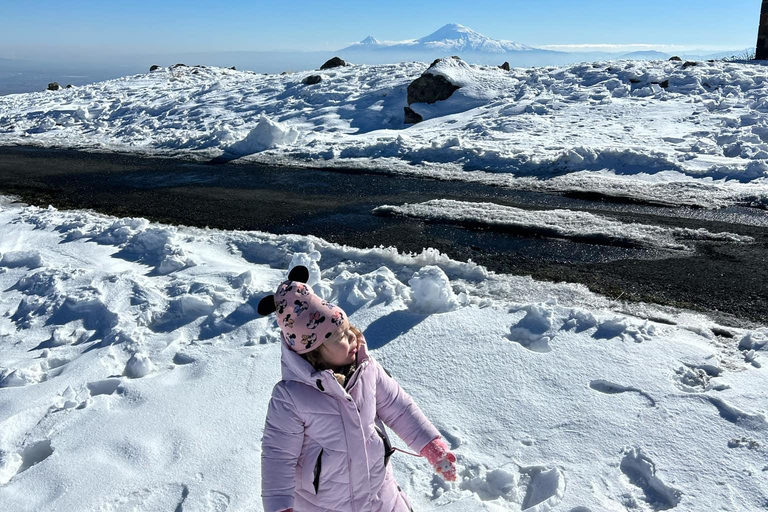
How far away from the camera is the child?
7.14 feet

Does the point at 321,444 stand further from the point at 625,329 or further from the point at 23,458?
the point at 625,329

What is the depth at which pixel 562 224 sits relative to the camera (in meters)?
8.12

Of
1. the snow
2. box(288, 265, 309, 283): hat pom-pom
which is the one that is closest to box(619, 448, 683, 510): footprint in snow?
box(288, 265, 309, 283): hat pom-pom

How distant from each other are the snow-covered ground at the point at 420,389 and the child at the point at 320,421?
951 millimetres

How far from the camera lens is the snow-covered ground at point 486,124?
36.8 ft

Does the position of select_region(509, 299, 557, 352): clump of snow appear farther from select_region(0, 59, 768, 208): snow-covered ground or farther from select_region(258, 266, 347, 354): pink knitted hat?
select_region(0, 59, 768, 208): snow-covered ground

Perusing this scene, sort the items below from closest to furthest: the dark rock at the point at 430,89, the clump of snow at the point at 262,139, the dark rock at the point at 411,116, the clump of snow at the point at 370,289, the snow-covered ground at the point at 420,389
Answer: the snow-covered ground at the point at 420,389 → the clump of snow at the point at 370,289 → the clump of snow at the point at 262,139 → the dark rock at the point at 411,116 → the dark rock at the point at 430,89

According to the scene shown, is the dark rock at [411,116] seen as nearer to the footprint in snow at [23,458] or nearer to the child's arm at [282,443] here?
the footprint in snow at [23,458]

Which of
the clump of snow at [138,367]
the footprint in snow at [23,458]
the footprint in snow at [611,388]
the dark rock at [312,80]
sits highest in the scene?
the dark rock at [312,80]

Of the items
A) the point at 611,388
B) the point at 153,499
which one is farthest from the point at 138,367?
the point at 611,388

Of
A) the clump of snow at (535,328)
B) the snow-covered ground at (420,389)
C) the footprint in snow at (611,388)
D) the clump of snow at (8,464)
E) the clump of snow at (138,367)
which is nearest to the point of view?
the snow-covered ground at (420,389)

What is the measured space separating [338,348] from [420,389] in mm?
1897

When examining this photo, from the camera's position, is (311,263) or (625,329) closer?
(625,329)

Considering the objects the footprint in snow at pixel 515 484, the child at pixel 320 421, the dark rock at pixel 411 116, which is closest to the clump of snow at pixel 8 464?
the child at pixel 320 421
